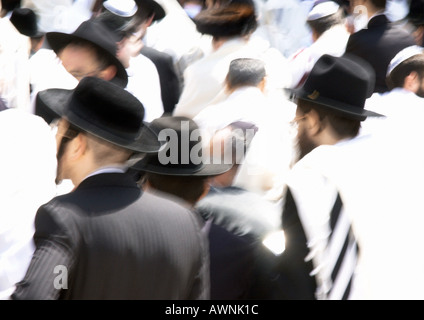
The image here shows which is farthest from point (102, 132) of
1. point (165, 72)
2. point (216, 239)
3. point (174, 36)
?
point (174, 36)

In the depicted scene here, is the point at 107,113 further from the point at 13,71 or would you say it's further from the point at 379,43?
the point at 379,43

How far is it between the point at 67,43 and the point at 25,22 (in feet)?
5.98

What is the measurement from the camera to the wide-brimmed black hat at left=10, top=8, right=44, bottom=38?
609 centimetres

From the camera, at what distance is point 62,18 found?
6422 millimetres

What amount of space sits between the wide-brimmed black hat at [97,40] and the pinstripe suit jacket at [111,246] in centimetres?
179

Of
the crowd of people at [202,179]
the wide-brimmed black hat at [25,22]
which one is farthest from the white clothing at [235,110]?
the wide-brimmed black hat at [25,22]

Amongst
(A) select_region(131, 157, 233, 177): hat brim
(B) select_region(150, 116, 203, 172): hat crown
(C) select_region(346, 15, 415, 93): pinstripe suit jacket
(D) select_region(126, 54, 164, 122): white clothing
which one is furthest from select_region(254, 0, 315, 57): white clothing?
(A) select_region(131, 157, 233, 177): hat brim

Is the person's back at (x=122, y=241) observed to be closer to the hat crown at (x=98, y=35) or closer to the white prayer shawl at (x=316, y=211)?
the white prayer shawl at (x=316, y=211)

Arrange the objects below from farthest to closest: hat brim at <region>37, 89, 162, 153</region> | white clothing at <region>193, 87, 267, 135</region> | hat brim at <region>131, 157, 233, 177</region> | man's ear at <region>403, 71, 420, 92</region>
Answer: man's ear at <region>403, 71, 420, 92</region>, white clothing at <region>193, 87, 267, 135</region>, hat brim at <region>131, 157, 233, 177</region>, hat brim at <region>37, 89, 162, 153</region>

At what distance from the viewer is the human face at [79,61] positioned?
4.40m

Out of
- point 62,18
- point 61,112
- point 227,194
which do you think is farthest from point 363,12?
point 61,112

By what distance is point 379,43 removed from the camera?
5.62 meters

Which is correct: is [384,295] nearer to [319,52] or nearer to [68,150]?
[68,150]

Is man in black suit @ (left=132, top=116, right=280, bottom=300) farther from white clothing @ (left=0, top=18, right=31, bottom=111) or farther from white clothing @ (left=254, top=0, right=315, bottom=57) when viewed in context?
white clothing @ (left=254, top=0, right=315, bottom=57)
